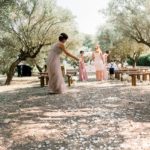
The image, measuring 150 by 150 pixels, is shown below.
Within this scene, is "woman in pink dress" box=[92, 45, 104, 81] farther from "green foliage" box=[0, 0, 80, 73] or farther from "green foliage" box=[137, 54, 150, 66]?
"green foliage" box=[137, 54, 150, 66]

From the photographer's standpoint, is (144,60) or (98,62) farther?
(144,60)

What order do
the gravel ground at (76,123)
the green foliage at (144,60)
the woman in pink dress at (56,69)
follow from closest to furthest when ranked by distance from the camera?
the gravel ground at (76,123) < the woman in pink dress at (56,69) < the green foliage at (144,60)

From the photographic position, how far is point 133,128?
10617 millimetres

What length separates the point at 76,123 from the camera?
443 inches

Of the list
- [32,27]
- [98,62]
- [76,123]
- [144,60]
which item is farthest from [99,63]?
[144,60]

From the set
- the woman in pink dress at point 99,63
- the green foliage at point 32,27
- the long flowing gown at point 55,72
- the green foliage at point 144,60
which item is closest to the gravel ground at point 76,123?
the long flowing gown at point 55,72

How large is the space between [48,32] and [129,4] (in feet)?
30.8

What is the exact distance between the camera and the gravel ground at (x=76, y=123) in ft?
31.0

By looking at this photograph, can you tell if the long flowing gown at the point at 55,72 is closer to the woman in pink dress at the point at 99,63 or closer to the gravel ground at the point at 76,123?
the gravel ground at the point at 76,123

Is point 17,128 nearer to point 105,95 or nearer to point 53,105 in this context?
point 53,105

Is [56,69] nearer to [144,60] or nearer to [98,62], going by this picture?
[98,62]

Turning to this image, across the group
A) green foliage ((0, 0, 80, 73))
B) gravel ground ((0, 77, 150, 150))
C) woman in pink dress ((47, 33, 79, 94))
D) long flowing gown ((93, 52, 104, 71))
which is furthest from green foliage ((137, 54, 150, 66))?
gravel ground ((0, 77, 150, 150))

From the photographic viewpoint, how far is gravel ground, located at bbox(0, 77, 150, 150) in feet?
31.0

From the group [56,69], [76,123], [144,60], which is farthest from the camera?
[144,60]
